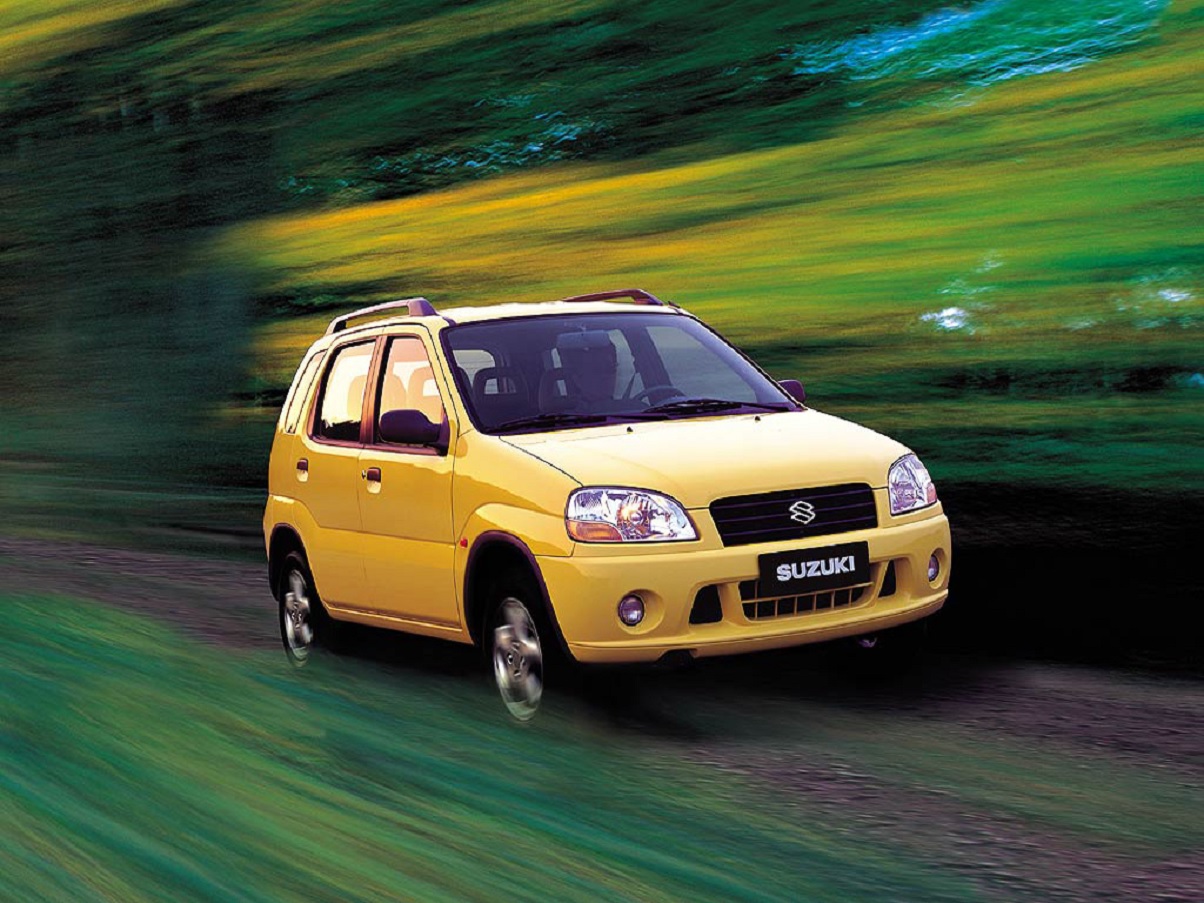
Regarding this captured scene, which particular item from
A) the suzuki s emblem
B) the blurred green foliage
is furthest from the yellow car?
the blurred green foliage

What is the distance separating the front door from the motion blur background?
45 cm

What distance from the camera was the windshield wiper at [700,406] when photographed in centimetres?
859

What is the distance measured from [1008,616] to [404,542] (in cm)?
339

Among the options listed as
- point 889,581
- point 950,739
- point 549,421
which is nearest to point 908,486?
point 889,581

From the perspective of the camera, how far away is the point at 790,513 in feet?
25.1

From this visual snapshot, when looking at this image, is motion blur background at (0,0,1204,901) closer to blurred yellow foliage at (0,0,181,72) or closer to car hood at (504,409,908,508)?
blurred yellow foliage at (0,0,181,72)

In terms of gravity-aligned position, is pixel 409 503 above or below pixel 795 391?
below

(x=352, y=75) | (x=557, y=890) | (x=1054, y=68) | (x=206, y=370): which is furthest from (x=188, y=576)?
(x=352, y=75)

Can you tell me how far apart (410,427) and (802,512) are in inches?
71.7

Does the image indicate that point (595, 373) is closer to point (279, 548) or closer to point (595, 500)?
point (595, 500)

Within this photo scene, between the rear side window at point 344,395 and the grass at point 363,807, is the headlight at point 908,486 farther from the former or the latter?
the rear side window at point 344,395

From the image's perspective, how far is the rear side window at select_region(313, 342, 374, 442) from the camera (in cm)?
963

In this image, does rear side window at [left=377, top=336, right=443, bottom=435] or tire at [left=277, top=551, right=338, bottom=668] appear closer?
rear side window at [left=377, top=336, right=443, bottom=435]

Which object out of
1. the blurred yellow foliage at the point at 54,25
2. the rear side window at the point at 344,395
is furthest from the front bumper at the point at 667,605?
the blurred yellow foliage at the point at 54,25
